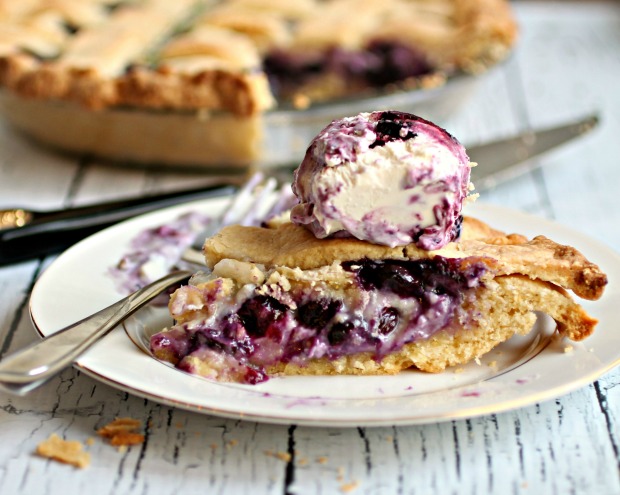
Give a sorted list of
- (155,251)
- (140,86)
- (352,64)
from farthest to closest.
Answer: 1. (352,64)
2. (140,86)
3. (155,251)

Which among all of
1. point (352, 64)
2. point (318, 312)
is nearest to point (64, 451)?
point (318, 312)

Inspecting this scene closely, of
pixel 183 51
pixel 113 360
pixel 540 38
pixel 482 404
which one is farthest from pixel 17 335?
pixel 540 38

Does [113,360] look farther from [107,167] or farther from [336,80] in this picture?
[336,80]

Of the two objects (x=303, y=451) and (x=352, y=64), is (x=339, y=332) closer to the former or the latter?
(x=303, y=451)

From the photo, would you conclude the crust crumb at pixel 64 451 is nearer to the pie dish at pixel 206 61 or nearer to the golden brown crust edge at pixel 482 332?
the golden brown crust edge at pixel 482 332

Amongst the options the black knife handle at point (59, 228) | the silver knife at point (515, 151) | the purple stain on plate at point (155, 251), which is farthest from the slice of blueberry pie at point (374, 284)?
the silver knife at point (515, 151)

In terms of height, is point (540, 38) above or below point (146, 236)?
below
